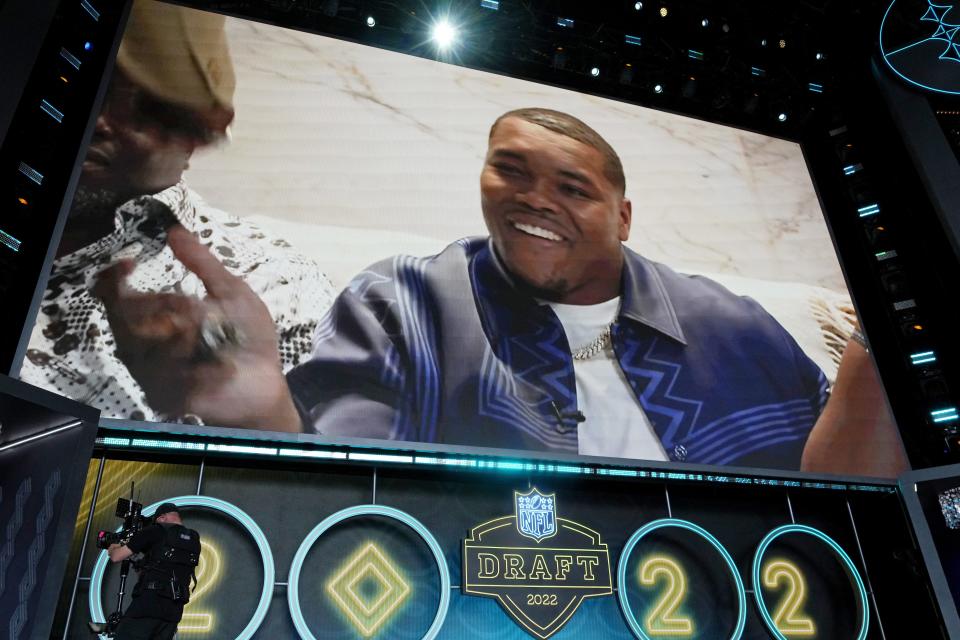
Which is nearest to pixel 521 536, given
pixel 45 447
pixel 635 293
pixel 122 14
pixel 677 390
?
pixel 677 390

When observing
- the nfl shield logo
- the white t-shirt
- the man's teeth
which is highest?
the man's teeth

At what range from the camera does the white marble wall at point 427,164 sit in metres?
6.63

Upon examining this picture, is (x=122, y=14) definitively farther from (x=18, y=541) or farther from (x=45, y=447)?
(x=18, y=541)

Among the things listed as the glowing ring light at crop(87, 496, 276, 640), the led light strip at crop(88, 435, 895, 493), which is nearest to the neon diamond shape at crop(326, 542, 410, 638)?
the glowing ring light at crop(87, 496, 276, 640)

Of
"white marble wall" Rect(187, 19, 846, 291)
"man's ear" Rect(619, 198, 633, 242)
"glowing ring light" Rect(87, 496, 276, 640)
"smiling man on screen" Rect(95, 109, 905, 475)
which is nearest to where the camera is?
"glowing ring light" Rect(87, 496, 276, 640)

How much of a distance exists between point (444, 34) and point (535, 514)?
15.3ft

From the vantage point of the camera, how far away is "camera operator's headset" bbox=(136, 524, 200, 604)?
4.67 meters

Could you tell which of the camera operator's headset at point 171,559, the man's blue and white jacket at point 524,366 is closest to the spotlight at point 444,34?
the man's blue and white jacket at point 524,366

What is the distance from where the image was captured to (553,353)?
663 centimetres

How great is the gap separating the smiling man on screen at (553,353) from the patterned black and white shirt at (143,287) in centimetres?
12

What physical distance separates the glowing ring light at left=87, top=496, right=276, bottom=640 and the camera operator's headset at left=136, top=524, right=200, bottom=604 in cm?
77

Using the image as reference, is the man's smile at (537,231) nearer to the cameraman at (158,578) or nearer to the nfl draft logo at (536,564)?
the nfl draft logo at (536,564)

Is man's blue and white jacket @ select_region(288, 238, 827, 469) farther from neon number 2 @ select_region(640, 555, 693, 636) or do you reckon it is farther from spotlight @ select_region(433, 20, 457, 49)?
spotlight @ select_region(433, 20, 457, 49)

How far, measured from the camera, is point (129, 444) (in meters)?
5.54
